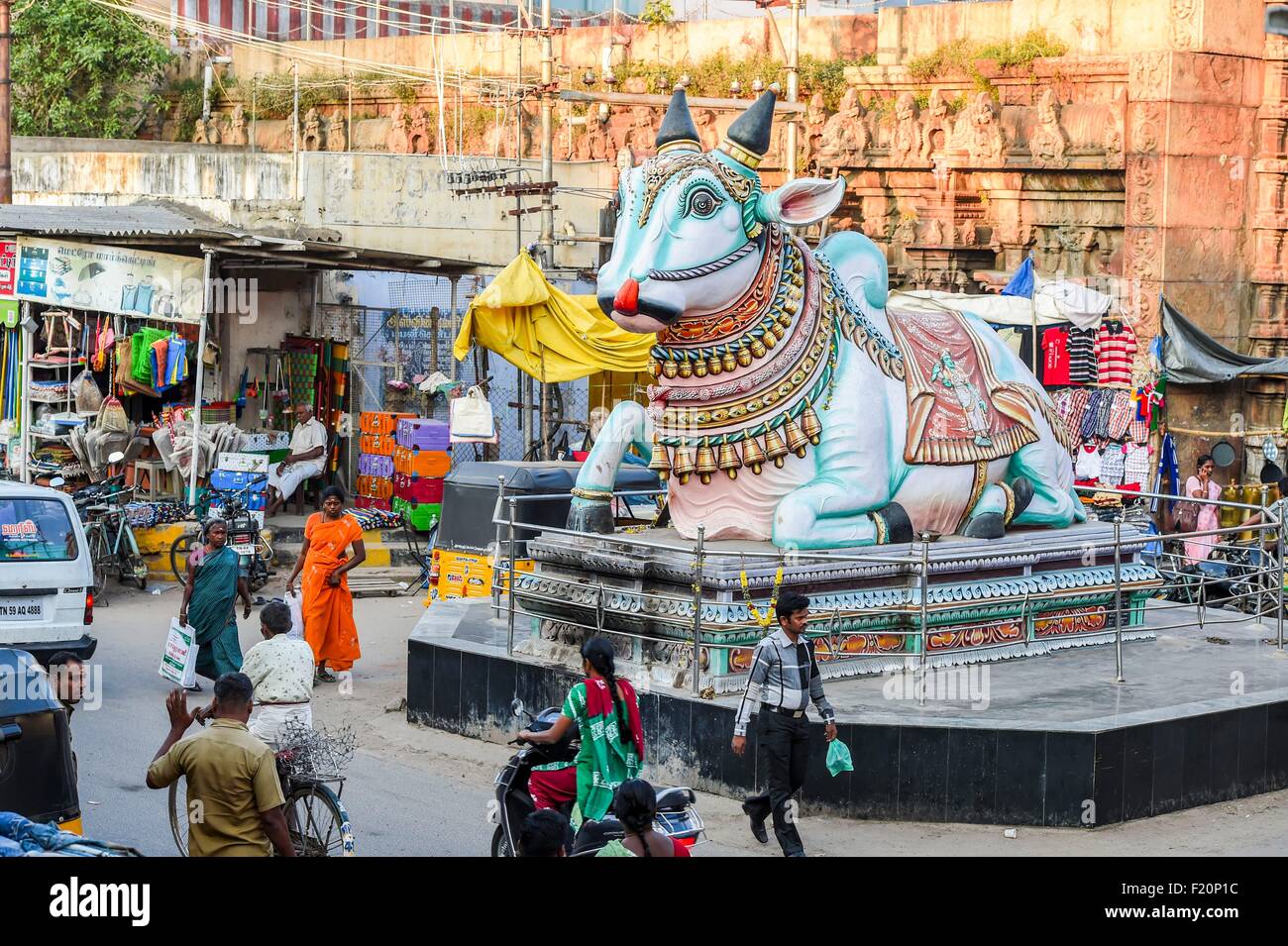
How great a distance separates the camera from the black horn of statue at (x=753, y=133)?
10.7 m

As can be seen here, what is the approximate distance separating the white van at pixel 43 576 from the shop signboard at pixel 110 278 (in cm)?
586

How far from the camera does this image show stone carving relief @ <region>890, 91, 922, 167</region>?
886 inches

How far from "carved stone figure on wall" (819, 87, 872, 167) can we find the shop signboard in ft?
28.1

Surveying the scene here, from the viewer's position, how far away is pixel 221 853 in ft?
22.0

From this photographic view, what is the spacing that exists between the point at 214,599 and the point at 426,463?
292 inches

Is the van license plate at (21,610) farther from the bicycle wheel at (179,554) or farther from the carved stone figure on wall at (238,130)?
the carved stone figure on wall at (238,130)

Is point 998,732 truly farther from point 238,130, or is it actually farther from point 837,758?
point 238,130

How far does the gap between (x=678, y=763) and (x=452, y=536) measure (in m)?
5.10

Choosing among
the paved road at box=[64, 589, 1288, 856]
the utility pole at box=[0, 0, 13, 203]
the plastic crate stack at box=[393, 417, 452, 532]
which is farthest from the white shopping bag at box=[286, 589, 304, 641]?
the utility pole at box=[0, 0, 13, 203]

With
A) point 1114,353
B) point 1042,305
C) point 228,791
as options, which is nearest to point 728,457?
point 228,791

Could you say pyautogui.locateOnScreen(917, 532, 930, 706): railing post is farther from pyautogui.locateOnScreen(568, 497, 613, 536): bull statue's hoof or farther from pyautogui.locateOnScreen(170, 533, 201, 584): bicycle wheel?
pyautogui.locateOnScreen(170, 533, 201, 584): bicycle wheel

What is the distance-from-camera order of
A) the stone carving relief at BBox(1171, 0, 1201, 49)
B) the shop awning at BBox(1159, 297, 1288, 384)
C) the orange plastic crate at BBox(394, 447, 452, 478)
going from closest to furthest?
the orange plastic crate at BBox(394, 447, 452, 478)
the shop awning at BBox(1159, 297, 1288, 384)
the stone carving relief at BBox(1171, 0, 1201, 49)

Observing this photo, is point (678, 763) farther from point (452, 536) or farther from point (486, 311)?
point (486, 311)

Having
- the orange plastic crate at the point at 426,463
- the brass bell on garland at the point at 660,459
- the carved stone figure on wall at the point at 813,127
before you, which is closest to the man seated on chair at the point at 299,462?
the orange plastic crate at the point at 426,463
